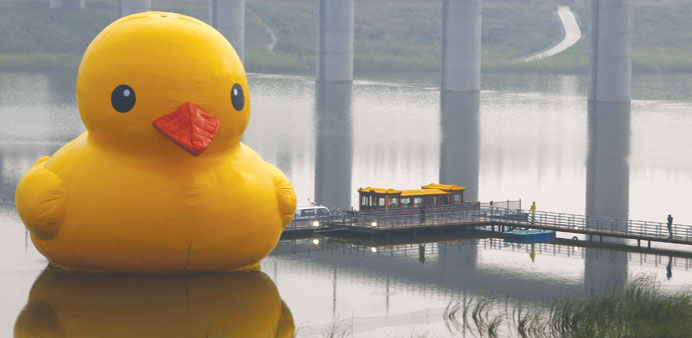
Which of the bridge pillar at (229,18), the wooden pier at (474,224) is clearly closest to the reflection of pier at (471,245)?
the wooden pier at (474,224)

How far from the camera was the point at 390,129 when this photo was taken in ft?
278

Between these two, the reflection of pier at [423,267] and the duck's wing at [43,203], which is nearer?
the duck's wing at [43,203]

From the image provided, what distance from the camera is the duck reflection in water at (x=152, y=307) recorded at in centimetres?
2777

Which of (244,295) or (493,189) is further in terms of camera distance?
(493,189)

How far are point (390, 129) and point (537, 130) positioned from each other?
1006cm

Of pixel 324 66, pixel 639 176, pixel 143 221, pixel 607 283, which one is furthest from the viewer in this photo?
pixel 324 66

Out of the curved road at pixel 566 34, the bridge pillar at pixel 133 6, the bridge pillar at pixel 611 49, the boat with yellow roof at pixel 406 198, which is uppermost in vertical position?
the curved road at pixel 566 34

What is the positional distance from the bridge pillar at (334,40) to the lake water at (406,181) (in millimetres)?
2746

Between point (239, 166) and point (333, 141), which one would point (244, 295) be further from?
point (333, 141)

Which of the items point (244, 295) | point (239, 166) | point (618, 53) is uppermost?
point (618, 53)

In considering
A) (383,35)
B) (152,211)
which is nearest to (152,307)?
(152,211)

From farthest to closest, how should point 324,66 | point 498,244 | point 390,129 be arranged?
point 324,66, point 390,129, point 498,244

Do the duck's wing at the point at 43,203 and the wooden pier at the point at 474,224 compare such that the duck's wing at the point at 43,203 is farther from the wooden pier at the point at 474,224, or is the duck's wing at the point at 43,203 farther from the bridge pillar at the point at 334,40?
the bridge pillar at the point at 334,40

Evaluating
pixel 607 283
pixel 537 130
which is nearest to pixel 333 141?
pixel 537 130
